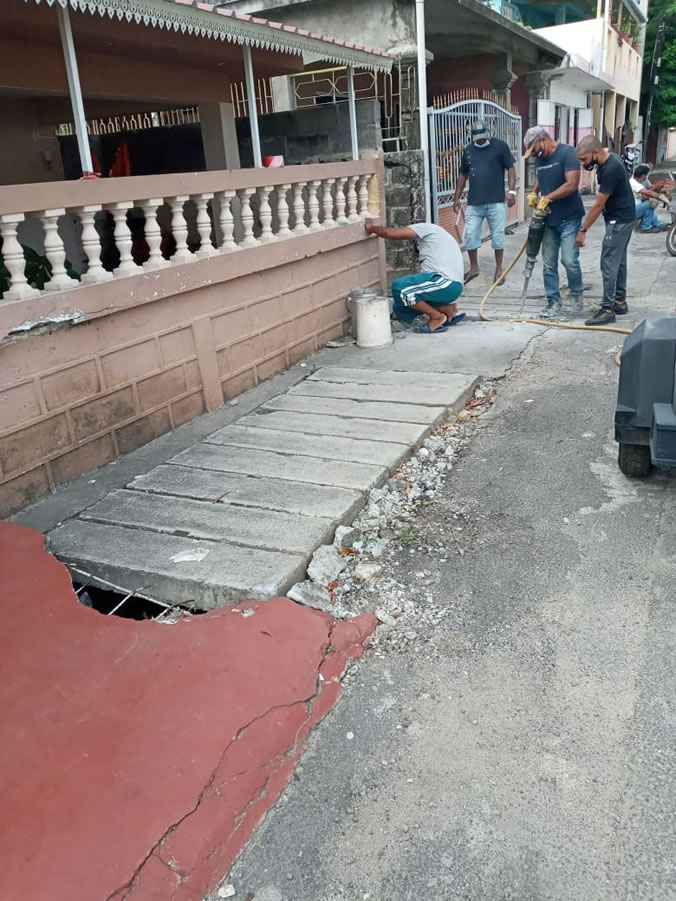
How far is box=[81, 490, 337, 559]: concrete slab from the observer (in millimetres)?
3496

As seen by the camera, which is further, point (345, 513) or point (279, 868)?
point (345, 513)

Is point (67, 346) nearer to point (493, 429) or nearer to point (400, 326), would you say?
point (493, 429)

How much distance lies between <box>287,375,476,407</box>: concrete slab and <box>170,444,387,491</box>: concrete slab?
3.94ft

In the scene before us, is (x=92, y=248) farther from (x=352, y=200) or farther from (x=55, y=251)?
(x=352, y=200)

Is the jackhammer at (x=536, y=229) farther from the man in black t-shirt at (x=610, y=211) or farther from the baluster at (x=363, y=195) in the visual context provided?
the baluster at (x=363, y=195)

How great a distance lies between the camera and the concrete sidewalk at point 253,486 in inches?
130

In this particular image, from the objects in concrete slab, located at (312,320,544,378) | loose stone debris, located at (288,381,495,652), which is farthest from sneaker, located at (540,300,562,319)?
loose stone debris, located at (288,381,495,652)

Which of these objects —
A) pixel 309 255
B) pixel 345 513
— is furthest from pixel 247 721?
pixel 309 255

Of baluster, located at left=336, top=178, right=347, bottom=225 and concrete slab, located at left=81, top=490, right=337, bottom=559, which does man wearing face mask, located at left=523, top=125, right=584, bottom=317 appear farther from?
concrete slab, located at left=81, top=490, right=337, bottom=559

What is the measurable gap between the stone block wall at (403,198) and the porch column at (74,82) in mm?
4511

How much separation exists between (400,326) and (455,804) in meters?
6.09

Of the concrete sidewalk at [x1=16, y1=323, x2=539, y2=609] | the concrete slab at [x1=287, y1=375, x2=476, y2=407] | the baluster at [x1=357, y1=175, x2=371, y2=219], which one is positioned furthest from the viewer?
the baluster at [x1=357, y1=175, x2=371, y2=219]

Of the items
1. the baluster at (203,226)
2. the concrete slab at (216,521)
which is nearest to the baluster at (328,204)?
the baluster at (203,226)

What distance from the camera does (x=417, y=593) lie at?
327 centimetres
